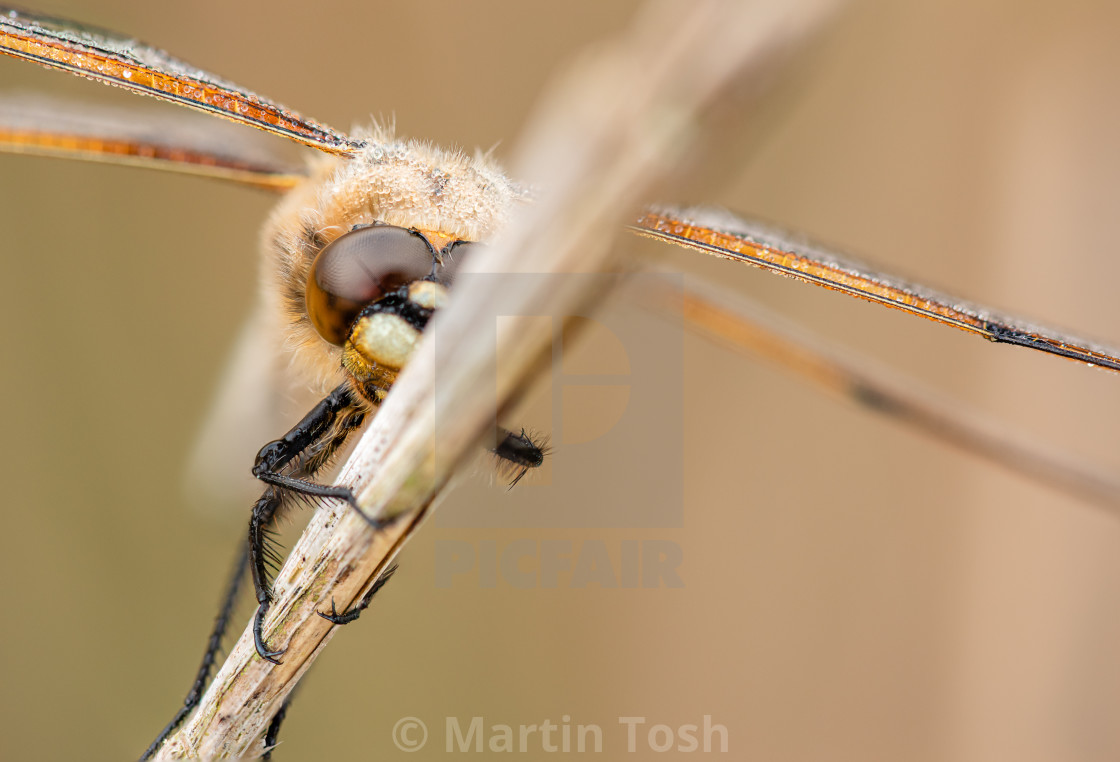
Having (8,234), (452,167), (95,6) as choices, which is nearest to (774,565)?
(452,167)

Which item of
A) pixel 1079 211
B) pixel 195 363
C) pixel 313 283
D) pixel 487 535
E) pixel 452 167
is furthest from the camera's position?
pixel 195 363

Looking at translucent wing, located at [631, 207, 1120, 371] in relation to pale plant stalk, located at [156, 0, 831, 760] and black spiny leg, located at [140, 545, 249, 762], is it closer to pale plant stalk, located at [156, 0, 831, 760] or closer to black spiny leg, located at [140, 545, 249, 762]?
pale plant stalk, located at [156, 0, 831, 760]

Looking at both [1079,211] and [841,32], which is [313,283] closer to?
[841,32]

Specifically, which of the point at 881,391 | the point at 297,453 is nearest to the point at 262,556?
the point at 297,453

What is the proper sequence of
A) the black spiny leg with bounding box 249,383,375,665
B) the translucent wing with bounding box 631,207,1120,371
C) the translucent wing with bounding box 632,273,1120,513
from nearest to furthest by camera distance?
the translucent wing with bounding box 631,207,1120,371, the black spiny leg with bounding box 249,383,375,665, the translucent wing with bounding box 632,273,1120,513

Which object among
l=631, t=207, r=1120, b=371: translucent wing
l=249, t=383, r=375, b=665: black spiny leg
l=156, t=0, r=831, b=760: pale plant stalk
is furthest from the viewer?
l=249, t=383, r=375, b=665: black spiny leg

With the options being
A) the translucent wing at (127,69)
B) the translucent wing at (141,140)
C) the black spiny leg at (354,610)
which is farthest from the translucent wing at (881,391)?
the black spiny leg at (354,610)

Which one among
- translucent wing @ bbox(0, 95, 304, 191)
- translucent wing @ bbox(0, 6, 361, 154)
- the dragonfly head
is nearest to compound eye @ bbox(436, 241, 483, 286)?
the dragonfly head
